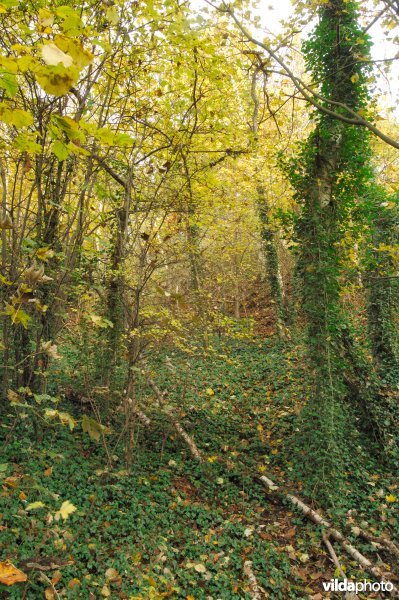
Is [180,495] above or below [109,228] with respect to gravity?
below

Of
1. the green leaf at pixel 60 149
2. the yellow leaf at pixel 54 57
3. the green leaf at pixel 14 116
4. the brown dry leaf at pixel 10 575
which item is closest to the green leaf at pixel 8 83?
the green leaf at pixel 14 116

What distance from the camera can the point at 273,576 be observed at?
4.14 m

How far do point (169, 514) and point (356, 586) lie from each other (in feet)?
7.18

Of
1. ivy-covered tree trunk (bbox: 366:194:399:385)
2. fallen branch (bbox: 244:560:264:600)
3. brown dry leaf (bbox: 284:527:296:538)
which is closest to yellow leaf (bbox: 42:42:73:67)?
fallen branch (bbox: 244:560:264:600)

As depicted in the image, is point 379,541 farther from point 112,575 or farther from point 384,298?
point 384,298

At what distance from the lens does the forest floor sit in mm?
3355

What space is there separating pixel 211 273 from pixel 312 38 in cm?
972

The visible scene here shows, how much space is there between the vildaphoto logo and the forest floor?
0.10 m

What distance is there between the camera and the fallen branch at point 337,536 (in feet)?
14.3

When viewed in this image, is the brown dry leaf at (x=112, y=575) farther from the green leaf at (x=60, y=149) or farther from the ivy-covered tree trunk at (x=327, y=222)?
the green leaf at (x=60, y=149)

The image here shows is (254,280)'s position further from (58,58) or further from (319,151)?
(58,58)

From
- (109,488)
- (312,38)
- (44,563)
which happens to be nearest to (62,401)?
(109,488)

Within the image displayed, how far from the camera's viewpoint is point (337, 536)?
485 centimetres

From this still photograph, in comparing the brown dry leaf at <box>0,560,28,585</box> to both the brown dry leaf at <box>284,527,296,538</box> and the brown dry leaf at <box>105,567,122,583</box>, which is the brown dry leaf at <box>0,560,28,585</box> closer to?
the brown dry leaf at <box>105,567,122,583</box>
